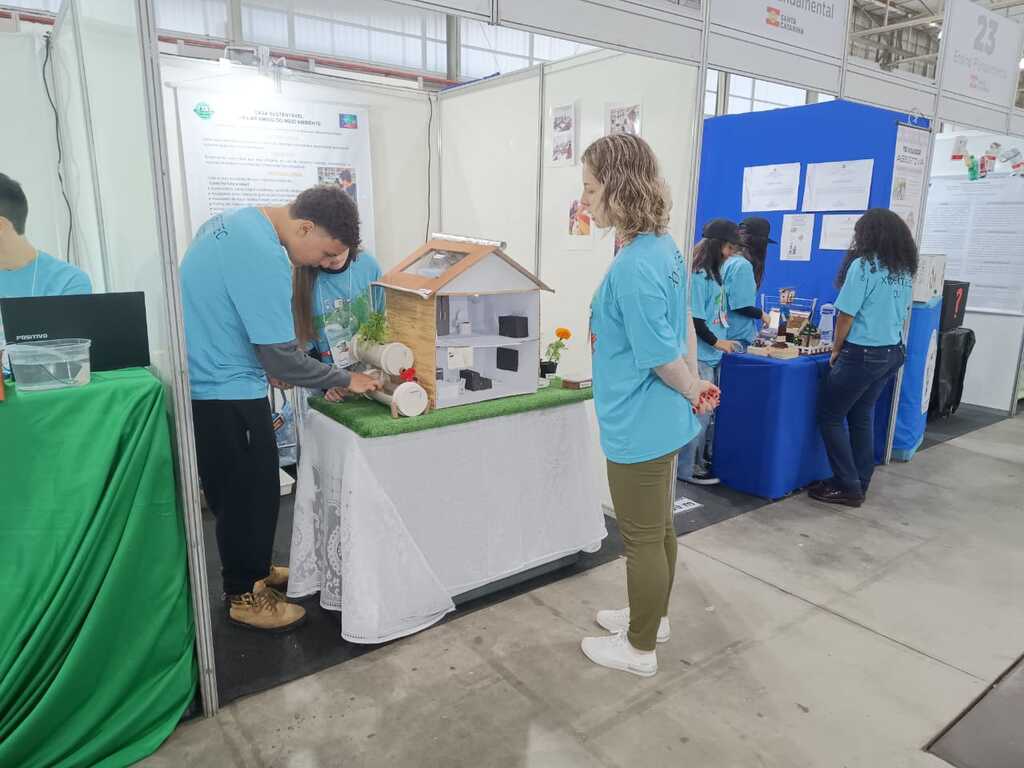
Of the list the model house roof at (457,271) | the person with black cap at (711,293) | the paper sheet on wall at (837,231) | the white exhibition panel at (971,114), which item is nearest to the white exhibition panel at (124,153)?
the model house roof at (457,271)

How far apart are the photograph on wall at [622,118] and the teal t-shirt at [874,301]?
126 cm

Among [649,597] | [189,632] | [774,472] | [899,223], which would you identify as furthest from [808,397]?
[189,632]

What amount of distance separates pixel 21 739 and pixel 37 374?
812 millimetres

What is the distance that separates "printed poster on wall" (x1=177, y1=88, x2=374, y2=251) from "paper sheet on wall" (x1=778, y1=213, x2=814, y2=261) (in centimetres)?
257

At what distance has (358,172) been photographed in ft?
13.1

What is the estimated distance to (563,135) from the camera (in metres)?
3.40

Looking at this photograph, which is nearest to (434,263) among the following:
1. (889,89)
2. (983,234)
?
(889,89)

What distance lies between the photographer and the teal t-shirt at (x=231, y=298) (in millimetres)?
1891

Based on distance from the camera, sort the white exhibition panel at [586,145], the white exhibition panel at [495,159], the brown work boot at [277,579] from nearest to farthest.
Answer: the brown work boot at [277,579]
the white exhibition panel at [586,145]
the white exhibition panel at [495,159]

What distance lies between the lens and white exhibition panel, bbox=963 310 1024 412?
5.27m

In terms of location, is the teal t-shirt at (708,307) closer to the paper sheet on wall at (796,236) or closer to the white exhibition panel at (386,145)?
the paper sheet on wall at (796,236)

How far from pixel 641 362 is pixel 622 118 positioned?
1.81m

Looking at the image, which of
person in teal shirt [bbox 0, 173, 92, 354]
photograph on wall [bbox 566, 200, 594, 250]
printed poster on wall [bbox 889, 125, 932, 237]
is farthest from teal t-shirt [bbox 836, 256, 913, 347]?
person in teal shirt [bbox 0, 173, 92, 354]

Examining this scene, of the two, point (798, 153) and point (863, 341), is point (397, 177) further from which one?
point (863, 341)
